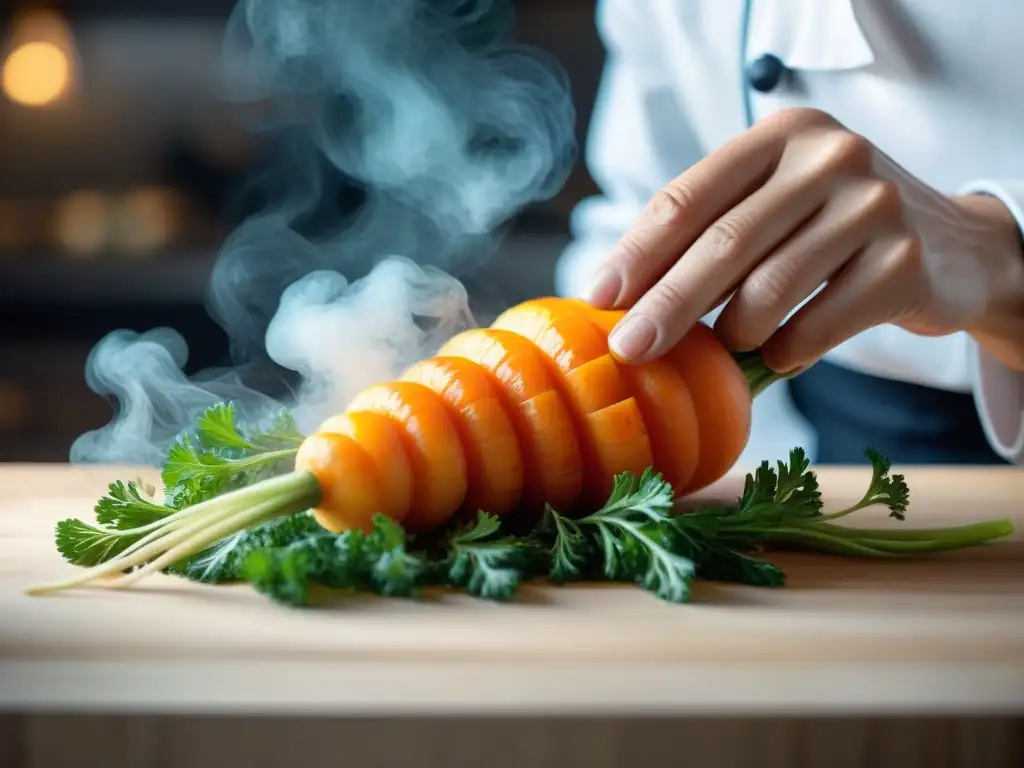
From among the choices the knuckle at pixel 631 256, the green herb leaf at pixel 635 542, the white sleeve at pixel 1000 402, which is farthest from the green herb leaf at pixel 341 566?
the white sleeve at pixel 1000 402

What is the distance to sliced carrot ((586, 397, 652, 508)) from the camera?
Answer: 99 centimetres

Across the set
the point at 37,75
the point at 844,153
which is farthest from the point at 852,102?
the point at 37,75

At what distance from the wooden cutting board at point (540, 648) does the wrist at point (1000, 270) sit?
406mm

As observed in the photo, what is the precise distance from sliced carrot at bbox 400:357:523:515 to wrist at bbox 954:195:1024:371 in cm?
59

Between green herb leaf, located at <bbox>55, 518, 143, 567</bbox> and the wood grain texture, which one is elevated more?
green herb leaf, located at <bbox>55, 518, 143, 567</bbox>

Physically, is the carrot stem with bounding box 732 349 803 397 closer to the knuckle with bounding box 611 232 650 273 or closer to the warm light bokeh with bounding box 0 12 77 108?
the knuckle with bounding box 611 232 650 273

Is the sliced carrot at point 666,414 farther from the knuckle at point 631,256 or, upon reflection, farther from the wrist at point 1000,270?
the wrist at point 1000,270

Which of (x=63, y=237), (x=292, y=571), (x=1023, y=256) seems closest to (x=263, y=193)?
(x=63, y=237)

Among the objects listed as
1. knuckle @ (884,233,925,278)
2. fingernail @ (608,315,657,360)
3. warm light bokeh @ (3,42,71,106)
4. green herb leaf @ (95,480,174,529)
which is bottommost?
green herb leaf @ (95,480,174,529)

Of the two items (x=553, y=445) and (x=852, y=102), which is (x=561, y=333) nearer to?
(x=553, y=445)

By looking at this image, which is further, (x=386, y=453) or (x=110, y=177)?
(x=110, y=177)

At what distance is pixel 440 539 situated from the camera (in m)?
0.99

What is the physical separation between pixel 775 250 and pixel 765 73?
558 mm

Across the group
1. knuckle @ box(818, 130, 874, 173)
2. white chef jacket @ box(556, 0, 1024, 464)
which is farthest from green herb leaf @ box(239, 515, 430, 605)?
white chef jacket @ box(556, 0, 1024, 464)
